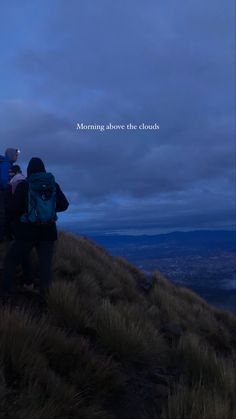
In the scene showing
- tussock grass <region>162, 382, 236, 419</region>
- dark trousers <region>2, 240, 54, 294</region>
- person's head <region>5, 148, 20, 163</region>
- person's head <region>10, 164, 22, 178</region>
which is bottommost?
tussock grass <region>162, 382, 236, 419</region>

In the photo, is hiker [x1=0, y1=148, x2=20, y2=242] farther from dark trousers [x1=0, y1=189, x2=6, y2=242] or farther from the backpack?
the backpack

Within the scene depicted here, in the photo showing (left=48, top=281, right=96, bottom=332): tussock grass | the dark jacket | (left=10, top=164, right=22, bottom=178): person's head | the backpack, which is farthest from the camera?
(left=10, top=164, right=22, bottom=178): person's head

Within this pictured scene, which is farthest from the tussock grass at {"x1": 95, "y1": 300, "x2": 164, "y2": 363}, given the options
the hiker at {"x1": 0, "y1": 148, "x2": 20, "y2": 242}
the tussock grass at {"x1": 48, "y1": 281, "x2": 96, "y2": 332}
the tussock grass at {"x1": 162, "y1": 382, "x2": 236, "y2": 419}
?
the hiker at {"x1": 0, "y1": 148, "x2": 20, "y2": 242}

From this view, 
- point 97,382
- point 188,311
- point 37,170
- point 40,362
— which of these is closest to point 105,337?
point 97,382

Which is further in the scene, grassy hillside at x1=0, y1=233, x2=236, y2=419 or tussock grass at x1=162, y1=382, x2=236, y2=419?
grassy hillside at x1=0, y1=233, x2=236, y2=419

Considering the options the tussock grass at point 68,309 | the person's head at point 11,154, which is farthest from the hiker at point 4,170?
the tussock grass at point 68,309

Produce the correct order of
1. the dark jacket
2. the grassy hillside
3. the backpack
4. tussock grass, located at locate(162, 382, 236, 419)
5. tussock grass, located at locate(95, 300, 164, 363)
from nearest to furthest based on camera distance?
tussock grass, located at locate(162, 382, 236, 419), the grassy hillside, tussock grass, located at locate(95, 300, 164, 363), the backpack, the dark jacket

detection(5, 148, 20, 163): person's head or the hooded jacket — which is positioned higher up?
detection(5, 148, 20, 163): person's head

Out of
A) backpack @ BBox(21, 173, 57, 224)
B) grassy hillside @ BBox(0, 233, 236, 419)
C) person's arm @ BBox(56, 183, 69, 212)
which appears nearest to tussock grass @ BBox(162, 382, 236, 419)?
grassy hillside @ BBox(0, 233, 236, 419)

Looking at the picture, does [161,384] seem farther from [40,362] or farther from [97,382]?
[40,362]
